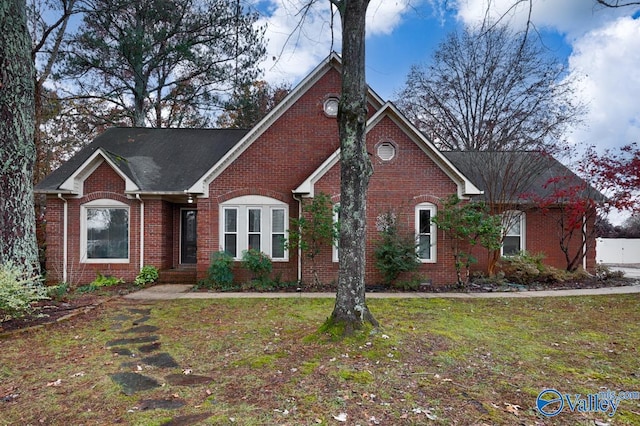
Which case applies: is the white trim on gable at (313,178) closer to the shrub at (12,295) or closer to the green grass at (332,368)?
the green grass at (332,368)

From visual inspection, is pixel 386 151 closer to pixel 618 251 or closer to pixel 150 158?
pixel 150 158

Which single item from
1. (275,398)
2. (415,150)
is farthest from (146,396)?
(415,150)

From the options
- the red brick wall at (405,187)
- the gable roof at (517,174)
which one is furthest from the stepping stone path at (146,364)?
the gable roof at (517,174)

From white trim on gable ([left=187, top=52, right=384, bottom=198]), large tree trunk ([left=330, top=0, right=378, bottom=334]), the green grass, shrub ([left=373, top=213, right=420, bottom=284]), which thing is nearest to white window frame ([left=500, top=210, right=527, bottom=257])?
shrub ([left=373, top=213, right=420, bottom=284])

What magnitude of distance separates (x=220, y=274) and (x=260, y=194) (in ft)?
9.32

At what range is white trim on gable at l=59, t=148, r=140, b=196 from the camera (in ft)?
38.5

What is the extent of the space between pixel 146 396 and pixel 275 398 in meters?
1.38

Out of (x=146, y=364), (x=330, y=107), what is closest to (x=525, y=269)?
(x=330, y=107)

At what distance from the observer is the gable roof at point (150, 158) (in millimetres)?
11992

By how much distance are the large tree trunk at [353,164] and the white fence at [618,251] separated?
82.8 feet

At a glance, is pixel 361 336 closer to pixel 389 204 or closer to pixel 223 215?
pixel 389 204

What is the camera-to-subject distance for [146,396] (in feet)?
12.5

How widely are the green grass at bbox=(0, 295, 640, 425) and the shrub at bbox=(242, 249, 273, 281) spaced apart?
3.55 m

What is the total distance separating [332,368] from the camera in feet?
14.4
